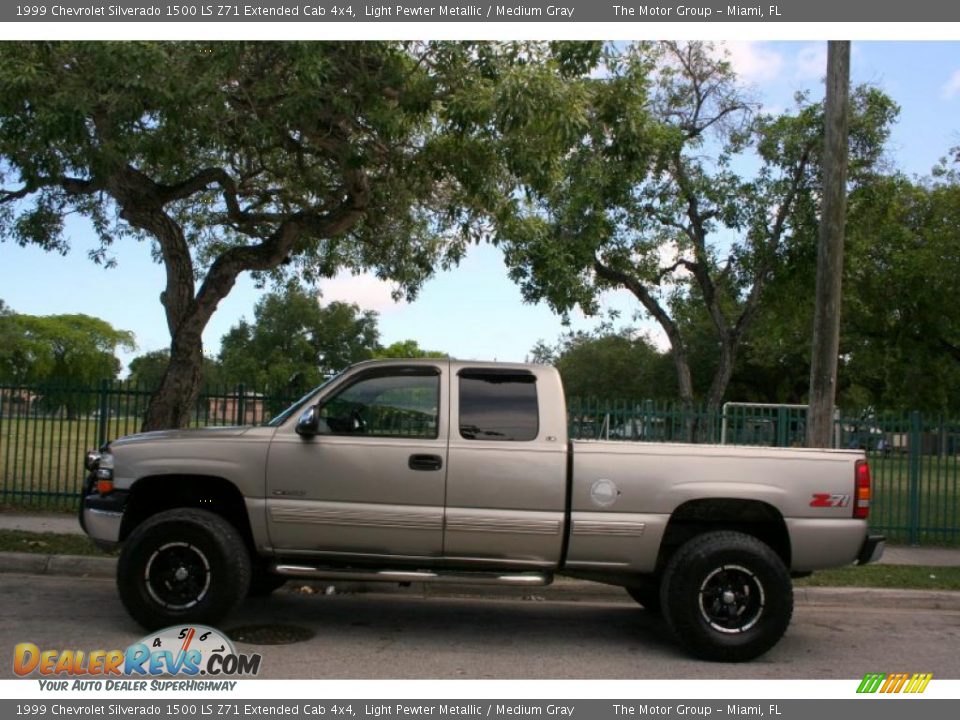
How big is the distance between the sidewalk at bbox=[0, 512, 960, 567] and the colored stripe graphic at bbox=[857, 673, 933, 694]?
15.6 feet

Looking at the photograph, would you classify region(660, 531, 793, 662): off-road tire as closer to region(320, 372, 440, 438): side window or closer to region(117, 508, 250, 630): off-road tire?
region(320, 372, 440, 438): side window

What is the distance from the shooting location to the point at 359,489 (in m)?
6.72

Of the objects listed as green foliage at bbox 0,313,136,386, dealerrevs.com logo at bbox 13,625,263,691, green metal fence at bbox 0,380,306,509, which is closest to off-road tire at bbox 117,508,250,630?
dealerrevs.com logo at bbox 13,625,263,691

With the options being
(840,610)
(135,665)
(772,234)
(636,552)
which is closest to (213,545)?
(135,665)

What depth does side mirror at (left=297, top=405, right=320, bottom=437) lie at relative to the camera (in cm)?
670

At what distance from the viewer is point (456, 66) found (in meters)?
9.27

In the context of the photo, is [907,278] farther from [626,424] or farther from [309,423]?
[309,423]

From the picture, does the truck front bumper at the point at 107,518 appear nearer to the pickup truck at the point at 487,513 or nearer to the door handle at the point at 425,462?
the pickup truck at the point at 487,513

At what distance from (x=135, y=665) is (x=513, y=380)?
330 cm

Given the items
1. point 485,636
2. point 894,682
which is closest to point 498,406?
point 485,636

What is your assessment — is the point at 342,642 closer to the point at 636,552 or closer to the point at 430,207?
the point at 636,552

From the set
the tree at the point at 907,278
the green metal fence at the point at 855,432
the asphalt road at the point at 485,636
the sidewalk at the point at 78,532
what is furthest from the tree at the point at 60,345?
the asphalt road at the point at 485,636

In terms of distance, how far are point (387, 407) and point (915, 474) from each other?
889 cm

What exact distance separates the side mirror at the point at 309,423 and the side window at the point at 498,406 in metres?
1.07
